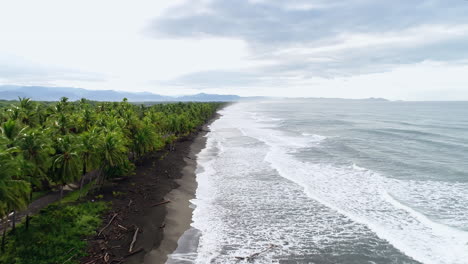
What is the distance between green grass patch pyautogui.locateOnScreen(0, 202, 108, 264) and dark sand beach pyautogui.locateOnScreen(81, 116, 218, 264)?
3.92 ft

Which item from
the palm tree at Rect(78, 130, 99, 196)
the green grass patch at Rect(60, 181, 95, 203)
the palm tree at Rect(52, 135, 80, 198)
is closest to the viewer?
the palm tree at Rect(52, 135, 80, 198)

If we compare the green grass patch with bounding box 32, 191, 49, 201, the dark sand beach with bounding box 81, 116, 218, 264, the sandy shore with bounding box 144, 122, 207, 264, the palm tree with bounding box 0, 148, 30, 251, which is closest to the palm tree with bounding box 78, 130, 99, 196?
the dark sand beach with bounding box 81, 116, 218, 264

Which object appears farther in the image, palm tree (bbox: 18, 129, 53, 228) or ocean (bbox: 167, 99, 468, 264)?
palm tree (bbox: 18, 129, 53, 228)

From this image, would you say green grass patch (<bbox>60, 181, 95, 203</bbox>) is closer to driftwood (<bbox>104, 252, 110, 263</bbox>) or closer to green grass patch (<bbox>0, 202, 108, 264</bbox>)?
green grass patch (<bbox>0, 202, 108, 264</bbox>)

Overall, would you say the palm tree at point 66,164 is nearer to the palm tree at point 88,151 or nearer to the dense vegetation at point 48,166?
the dense vegetation at point 48,166

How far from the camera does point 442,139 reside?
75.8 m

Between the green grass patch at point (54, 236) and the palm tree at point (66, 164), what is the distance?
3401 millimetres

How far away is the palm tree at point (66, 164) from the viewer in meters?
28.6

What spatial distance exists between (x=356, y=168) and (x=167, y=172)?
114ft

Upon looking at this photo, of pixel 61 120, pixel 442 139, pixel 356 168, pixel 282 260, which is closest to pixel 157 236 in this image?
pixel 282 260

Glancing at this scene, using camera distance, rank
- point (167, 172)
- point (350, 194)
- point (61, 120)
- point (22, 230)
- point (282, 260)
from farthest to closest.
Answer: point (167, 172), point (61, 120), point (350, 194), point (22, 230), point (282, 260)

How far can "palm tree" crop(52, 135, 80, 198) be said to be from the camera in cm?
2864

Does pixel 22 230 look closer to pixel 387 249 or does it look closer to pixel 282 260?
pixel 282 260

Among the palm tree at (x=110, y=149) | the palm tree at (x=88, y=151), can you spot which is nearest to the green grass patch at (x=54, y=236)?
the palm tree at (x=88, y=151)
